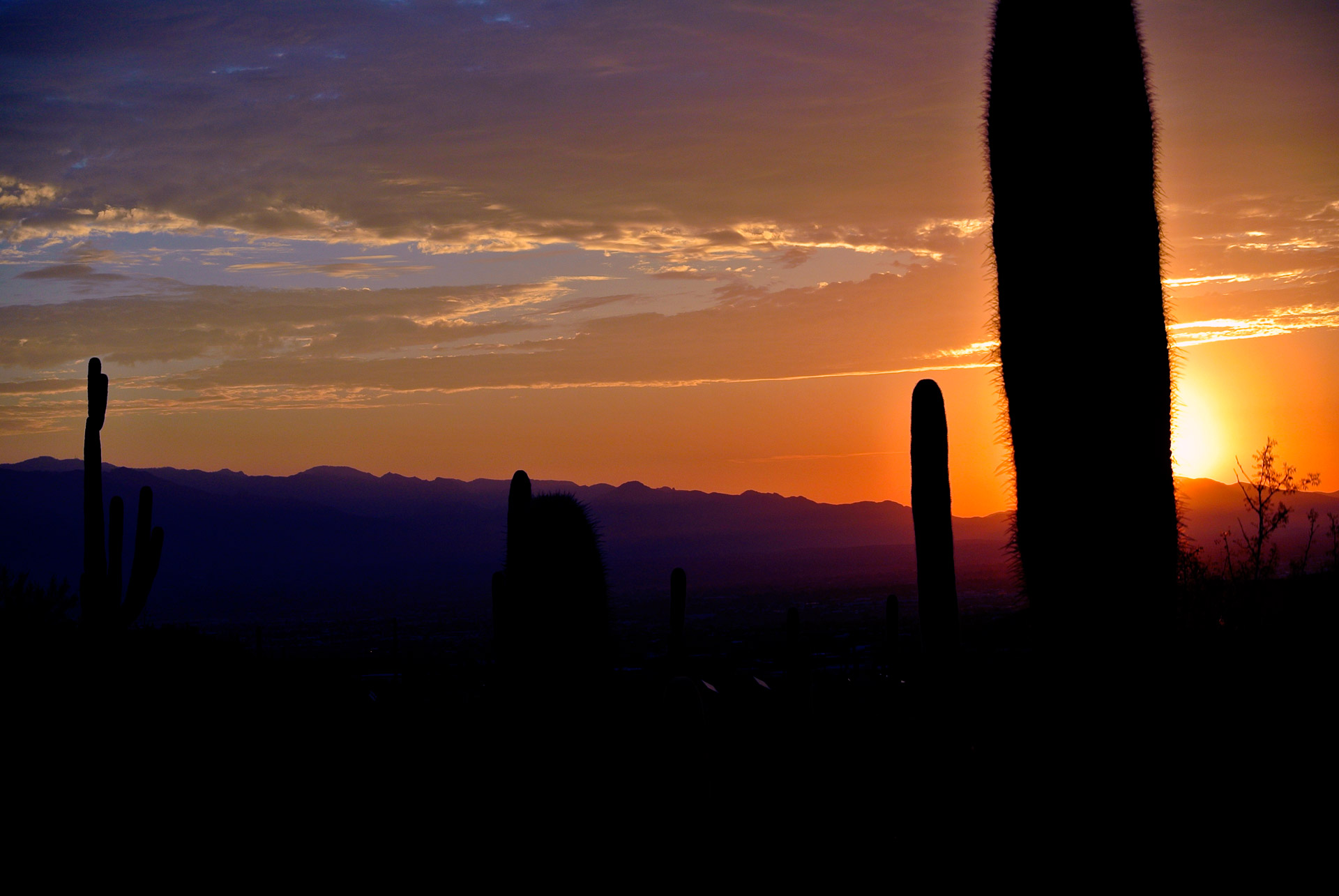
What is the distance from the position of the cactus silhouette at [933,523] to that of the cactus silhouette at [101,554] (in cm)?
1099

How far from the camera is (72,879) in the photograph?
6652 millimetres

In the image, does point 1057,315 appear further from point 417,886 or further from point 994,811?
point 417,886

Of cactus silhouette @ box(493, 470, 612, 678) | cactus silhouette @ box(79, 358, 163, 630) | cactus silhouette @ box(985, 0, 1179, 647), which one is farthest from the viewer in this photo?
cactus silhouette @ box(79, 358, 163, 630)

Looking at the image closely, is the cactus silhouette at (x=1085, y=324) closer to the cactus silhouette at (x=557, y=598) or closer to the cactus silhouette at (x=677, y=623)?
the cactus silhouette at (x=557, y=598)

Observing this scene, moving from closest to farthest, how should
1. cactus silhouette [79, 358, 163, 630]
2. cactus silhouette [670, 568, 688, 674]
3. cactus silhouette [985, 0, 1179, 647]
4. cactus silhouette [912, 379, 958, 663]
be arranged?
cactus silhouette [985, 0, 1179, 647]
cactus silhouette [912, 379, 958, 663]
cactus silhouette [79, 358, 163, 630]
cactus silhouette [670, 568, 688, 674]

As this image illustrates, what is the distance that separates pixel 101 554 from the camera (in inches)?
570

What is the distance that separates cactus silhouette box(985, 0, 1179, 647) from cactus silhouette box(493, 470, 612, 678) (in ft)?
19.2

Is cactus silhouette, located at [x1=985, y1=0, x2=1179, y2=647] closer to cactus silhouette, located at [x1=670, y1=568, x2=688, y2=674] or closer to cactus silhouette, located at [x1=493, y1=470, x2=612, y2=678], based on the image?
cactus silhouette, located at [x1=493, y1=470, x2=612, y2=678]

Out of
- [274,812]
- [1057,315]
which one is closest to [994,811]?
[1057,315]

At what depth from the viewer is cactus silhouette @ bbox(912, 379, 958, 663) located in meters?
7.44

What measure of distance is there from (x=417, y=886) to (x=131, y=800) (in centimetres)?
297

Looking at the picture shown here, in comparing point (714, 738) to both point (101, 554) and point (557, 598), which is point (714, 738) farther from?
point (101, 554)

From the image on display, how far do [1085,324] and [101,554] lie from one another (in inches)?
545

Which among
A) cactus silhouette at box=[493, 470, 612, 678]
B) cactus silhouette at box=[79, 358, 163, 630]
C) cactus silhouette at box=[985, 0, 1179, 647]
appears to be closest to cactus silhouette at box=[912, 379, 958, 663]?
cactus silhouette at box=[985, 0, 1179, 647]
